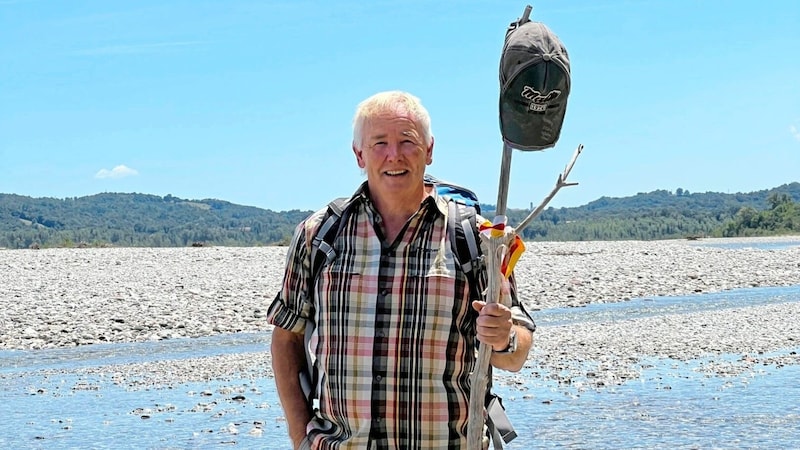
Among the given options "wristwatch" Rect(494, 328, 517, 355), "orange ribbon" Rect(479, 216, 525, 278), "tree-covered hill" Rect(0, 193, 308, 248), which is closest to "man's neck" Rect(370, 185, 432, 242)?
"orange ribbon" Rect(479, 216, 525, 278)

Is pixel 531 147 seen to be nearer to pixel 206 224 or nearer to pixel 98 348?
pixel 98 348

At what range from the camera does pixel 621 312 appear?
21.0m

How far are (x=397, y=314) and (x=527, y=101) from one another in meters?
0.78

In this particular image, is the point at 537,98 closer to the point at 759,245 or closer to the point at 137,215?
the point at 759,245

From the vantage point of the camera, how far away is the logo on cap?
2.88 m

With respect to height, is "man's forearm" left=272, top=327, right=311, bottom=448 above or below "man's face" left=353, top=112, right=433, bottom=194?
below

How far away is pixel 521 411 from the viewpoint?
34.4 ft

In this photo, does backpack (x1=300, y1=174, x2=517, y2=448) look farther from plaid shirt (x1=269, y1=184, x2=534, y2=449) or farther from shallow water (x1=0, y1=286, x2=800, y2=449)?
shallow water (x1=0, y1=286, x2=800, y2=449)

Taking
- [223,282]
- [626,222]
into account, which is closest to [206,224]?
[626,222]

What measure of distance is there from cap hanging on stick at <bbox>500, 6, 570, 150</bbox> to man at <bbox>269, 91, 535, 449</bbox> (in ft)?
1.52

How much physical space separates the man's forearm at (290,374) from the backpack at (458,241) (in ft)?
0.19

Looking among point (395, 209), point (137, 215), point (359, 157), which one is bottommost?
point (395, 209)

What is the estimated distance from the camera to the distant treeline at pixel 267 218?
91.2 meters

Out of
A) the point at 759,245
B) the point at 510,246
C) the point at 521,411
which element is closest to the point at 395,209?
the point at 510,246
